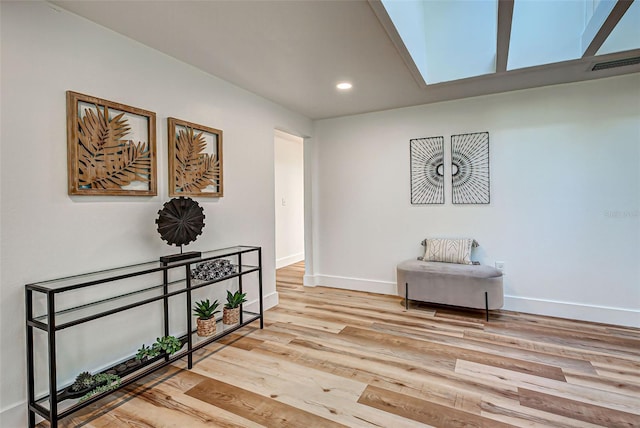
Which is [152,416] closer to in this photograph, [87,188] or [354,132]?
[87,188]

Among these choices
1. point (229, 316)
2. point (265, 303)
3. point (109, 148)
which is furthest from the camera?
point (265, 303)

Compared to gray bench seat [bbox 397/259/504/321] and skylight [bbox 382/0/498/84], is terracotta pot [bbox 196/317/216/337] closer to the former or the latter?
gray bench seat [bbox 397/259/504/321]

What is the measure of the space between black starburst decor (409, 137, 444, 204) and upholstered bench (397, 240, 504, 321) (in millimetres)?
819

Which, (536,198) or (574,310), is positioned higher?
(536,198)

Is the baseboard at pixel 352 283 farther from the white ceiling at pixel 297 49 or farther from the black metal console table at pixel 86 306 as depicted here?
the white ceiling at pixel 297 49

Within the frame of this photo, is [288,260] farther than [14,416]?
Yes

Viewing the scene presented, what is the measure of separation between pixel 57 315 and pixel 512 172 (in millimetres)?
4096

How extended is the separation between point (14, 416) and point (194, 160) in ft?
6.32

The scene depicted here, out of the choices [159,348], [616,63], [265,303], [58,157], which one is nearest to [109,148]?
[58,157]

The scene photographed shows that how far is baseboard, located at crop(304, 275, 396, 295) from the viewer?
13.7 ft

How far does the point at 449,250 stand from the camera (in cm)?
361

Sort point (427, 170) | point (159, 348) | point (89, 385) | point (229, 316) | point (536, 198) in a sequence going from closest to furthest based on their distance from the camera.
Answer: point (89, 385) < point (159, 348) < point (229, 316) < point (536, 198) < point (427, 170)

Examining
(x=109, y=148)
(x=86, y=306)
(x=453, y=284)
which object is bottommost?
(x=453, y=284)

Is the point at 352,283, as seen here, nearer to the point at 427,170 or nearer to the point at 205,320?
the point at 427,170
